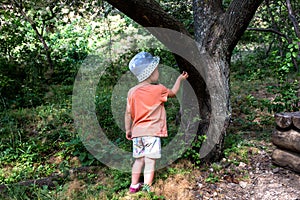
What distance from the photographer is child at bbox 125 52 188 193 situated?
3180 mm

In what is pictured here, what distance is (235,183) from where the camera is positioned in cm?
354

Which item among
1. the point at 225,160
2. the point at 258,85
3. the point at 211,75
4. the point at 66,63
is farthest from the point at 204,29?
the point at 66,63

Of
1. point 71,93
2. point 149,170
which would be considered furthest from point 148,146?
point 71,93

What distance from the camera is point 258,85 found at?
24.5ft

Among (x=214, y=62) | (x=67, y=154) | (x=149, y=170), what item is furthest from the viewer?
(x=67, y=154)

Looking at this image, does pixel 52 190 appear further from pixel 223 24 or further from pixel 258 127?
pixel 258 127

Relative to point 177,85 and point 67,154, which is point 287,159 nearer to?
point 177,85

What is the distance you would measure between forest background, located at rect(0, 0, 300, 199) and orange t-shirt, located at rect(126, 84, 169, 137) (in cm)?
67

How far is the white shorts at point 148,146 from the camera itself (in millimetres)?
3207

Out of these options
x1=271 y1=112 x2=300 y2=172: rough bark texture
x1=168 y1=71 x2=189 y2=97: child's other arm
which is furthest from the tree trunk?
x1=271 y1=112 x2=300 y2=172: rough bark texture

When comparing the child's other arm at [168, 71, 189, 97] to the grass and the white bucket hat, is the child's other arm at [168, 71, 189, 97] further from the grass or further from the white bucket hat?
the grass

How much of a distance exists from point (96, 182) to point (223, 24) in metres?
2.52

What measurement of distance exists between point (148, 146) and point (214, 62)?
138 cm

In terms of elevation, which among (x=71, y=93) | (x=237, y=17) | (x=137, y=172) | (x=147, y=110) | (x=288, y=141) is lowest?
(x=137, y=172)
